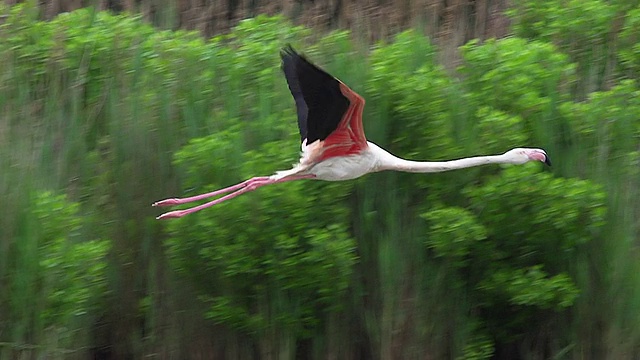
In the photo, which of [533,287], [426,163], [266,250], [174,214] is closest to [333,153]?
[426,163]

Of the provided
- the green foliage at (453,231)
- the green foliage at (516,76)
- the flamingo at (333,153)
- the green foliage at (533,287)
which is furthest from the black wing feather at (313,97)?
the green foliage at (533,287)

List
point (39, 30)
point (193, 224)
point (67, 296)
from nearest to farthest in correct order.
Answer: point (67, 296) → point (193, 224) → point (39, 30)

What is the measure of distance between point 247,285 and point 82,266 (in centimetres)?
83

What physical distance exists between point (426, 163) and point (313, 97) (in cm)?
66

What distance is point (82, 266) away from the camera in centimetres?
495

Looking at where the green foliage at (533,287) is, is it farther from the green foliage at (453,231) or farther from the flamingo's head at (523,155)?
the flamingo's head at (523,155)

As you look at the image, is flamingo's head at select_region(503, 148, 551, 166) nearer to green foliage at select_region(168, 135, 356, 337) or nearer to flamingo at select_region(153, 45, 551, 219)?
flamingo at select_region(153, 45, 551, 219)

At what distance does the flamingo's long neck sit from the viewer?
512cm

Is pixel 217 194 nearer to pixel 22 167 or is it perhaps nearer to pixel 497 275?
pixel 22 167

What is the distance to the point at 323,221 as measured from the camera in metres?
5.23

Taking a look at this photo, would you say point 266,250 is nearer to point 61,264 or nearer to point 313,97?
point 313,97

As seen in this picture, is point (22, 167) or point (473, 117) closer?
point (22, 167)

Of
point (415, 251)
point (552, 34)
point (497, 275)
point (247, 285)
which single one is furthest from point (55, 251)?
point (552, 34)

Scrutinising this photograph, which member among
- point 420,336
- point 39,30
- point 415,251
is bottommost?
point 420,336
